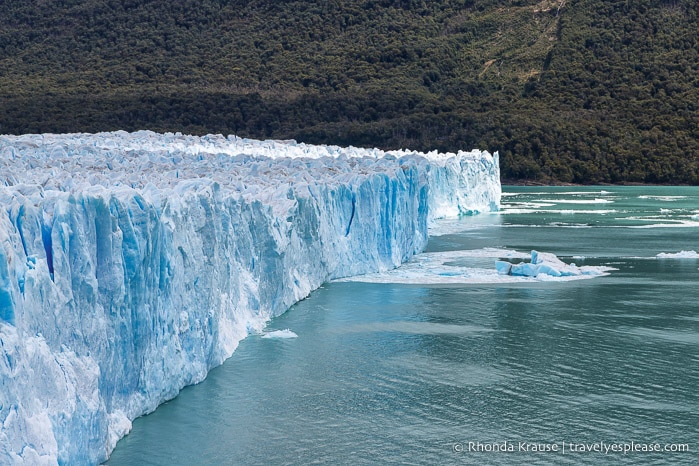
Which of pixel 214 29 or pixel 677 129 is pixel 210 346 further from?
pixel 214 29

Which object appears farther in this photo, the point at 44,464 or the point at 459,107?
the point at 459,107

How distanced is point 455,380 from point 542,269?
773 cm

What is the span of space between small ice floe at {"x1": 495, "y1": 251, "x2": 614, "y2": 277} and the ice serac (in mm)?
2366

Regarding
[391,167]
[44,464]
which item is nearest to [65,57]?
[391,167]

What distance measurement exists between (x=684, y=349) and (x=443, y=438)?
4.92 m

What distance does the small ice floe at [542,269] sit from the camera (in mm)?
18359

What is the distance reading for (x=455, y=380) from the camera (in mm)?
11102

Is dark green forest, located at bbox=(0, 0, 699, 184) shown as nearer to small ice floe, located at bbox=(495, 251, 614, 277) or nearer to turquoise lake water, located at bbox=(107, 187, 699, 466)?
small ice floe, located at bbox=(495, 251, 614, 277)

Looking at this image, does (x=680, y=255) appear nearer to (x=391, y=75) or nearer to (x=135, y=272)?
(x=135, y=272)

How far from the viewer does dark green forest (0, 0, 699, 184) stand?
48.9 meters

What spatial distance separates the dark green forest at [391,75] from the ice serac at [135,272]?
28.6 meters

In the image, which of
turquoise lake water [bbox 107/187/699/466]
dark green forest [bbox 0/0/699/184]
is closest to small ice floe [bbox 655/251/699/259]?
turquoise lake water [bbox 107/187/699/466]

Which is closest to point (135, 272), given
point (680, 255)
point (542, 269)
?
point (542, 269)

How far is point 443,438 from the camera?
9.23 m
